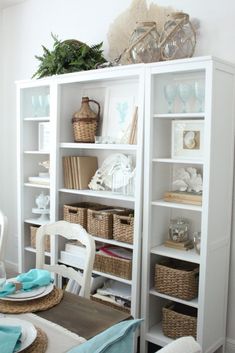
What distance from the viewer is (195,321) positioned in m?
2.45

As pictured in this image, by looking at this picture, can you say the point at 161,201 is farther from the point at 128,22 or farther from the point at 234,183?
the point at 128,22

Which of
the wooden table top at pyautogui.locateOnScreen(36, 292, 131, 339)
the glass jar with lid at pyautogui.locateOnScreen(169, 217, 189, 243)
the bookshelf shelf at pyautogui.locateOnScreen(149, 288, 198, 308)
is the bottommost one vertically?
the bookshelf shelf at pyautogui.locateOnScreen(149, 288, 198, 308)

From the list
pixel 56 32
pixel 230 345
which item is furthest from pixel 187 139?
pixel 56 32

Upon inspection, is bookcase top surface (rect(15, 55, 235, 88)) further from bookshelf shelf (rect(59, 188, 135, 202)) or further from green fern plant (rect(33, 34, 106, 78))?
bookshelf shelf (rect(59, 188, 135, 202))

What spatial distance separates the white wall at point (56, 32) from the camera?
2559mm

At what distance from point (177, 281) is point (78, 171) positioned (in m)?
1.12

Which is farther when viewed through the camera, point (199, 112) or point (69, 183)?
point (69, 183)

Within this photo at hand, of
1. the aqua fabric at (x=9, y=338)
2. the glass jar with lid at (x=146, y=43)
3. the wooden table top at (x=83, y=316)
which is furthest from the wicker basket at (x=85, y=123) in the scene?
the aqua fabric at (x=9, y=338)

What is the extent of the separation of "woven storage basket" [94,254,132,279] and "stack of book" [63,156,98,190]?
0.57 m

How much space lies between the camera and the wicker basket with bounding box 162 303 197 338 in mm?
2469

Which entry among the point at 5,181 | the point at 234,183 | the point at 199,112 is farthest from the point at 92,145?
the point at 5,181

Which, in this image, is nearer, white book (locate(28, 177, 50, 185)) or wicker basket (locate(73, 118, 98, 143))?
wicker basket (locate(73, 118, 98, 143))

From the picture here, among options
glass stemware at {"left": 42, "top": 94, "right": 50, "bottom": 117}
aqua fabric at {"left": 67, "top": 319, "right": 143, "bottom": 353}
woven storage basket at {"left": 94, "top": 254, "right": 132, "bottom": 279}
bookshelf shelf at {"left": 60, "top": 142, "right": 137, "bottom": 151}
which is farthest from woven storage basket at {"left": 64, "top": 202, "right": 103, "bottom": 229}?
aqua fabric at {"left": 67, "top": 319, "right": 143, "bottom": 353}

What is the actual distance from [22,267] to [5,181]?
1.07 meters
